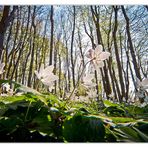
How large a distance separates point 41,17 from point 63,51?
312 mm

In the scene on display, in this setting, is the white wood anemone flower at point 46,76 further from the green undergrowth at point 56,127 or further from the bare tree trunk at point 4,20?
the bare tree trunk at point 4,20

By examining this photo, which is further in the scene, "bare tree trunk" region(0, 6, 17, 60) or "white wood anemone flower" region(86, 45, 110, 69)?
"bare tree trunk" region(0, 6, 17, 60)

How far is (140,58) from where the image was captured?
2127 mm

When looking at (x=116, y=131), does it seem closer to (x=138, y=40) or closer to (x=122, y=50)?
(x=138, y=40)

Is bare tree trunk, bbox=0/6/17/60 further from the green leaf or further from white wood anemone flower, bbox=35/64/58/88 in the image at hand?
the green leaf

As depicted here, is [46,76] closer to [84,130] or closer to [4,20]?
[84,130]

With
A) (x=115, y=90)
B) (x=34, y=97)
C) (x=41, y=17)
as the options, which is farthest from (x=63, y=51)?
(x=34, y=97)

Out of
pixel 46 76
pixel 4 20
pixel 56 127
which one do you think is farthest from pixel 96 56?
pixel 4 20

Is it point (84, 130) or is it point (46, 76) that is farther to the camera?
point (46, 76)

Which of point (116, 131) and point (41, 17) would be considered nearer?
point (116, 131)

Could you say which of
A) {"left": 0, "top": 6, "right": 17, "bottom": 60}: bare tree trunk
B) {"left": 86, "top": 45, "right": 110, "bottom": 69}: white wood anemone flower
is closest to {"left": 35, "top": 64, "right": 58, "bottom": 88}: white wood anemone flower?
{"left": 86, "top": 45, "right": 110, "bottom": 69}: white wood anemone flower

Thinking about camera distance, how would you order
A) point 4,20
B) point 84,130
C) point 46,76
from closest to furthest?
point 84,130, point 46,76, point 4,20

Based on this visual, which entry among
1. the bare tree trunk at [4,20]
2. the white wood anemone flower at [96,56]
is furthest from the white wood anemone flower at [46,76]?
the bare tree trunk at [4,20]

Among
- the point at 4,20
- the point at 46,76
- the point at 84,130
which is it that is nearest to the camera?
the point at 84,130
